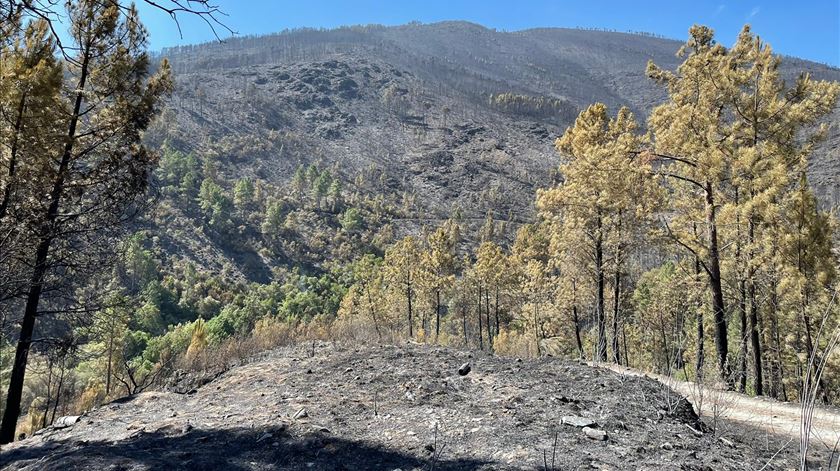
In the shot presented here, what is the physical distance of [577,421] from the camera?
176 inches

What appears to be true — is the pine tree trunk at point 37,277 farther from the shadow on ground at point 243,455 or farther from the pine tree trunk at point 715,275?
the pine tree trunk at point 715,275

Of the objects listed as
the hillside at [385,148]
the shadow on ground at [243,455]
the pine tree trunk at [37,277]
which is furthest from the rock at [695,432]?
the hillside at [385,148]

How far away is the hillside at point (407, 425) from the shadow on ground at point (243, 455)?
16 millimetres

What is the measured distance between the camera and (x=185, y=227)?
8288 cm

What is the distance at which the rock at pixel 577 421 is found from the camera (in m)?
4.39

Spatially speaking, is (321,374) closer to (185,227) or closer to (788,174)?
(788,174)

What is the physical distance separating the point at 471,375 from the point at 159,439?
12.1 ft

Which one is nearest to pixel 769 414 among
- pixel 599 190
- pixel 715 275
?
pixel 715 275

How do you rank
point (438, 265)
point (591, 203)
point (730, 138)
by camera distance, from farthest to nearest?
point (438, 265) → point (591, 203) → point (730, 138)

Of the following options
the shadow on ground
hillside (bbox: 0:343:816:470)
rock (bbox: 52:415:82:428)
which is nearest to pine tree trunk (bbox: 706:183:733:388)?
hillside (bbox: 0:343:816:470)

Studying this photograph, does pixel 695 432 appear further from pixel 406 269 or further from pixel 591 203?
pixel 406 269

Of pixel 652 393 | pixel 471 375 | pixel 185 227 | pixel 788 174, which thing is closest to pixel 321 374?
pixel 471 375

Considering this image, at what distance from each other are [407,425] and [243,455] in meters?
1.51

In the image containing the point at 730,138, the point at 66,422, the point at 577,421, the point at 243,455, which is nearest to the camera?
the point at 243,455
